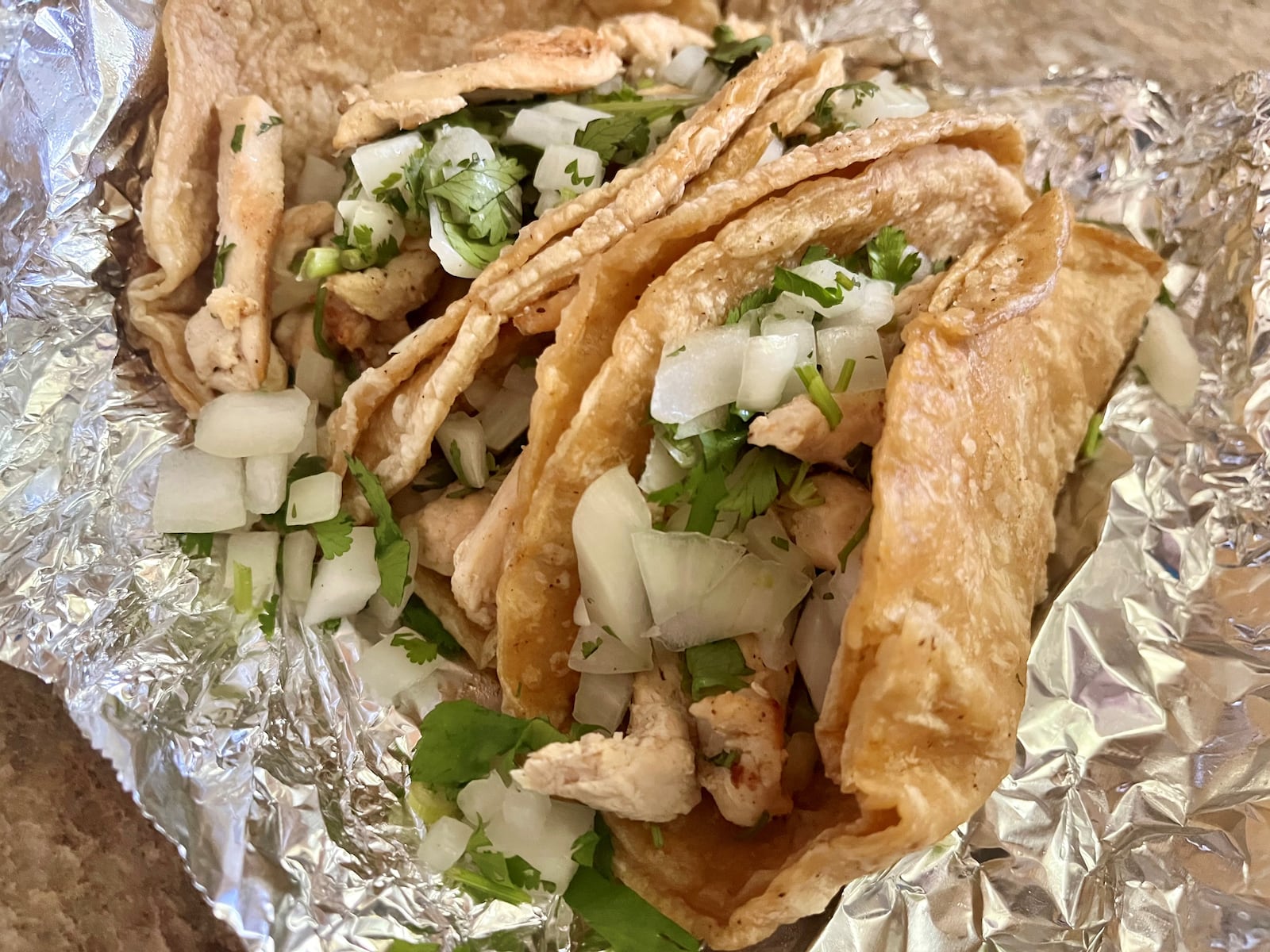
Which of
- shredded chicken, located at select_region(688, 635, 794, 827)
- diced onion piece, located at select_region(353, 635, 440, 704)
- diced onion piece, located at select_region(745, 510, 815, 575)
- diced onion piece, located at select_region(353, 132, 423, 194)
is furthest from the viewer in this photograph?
diced onion piece, located at select_region(353, 132, 423, 194)

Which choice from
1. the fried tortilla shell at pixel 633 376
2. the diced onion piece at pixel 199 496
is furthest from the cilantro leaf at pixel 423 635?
the diced onion piece at pixel 199 496

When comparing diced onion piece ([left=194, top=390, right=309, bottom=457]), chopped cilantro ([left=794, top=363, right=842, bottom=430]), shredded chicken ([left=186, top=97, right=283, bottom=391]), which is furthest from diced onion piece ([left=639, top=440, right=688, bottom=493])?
shredded chicken ([left=186, top=97, right=283, bottom=391])

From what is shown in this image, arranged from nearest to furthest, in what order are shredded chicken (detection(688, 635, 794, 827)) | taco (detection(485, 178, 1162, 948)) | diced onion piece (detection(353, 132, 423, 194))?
taco (detection(485, 178, 1162, 948)), shredded chicken (detection(688, 635, 794, 827)), diced onion piece (detection(353, 132, 423, 194))

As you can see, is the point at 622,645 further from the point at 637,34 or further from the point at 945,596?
the point at 637,34

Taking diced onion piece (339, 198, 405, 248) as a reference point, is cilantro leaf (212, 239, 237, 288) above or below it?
below

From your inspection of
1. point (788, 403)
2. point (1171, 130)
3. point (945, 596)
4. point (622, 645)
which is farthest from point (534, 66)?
point (1171, 130)

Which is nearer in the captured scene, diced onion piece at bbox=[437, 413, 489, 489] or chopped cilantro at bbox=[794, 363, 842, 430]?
chopped cilantro at bbox=[794, 363, 842, 430]

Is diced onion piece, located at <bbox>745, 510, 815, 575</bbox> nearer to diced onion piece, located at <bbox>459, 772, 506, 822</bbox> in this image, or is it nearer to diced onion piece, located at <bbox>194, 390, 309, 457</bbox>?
diced onion piece, located at <bbox>459, 772, 506, 822</bbox>

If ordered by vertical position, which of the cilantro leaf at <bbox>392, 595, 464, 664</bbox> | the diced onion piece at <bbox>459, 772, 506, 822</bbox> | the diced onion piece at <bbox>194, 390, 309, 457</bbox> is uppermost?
the diced onion piece at <bbox>194, 390, 309, 457</bbox>
